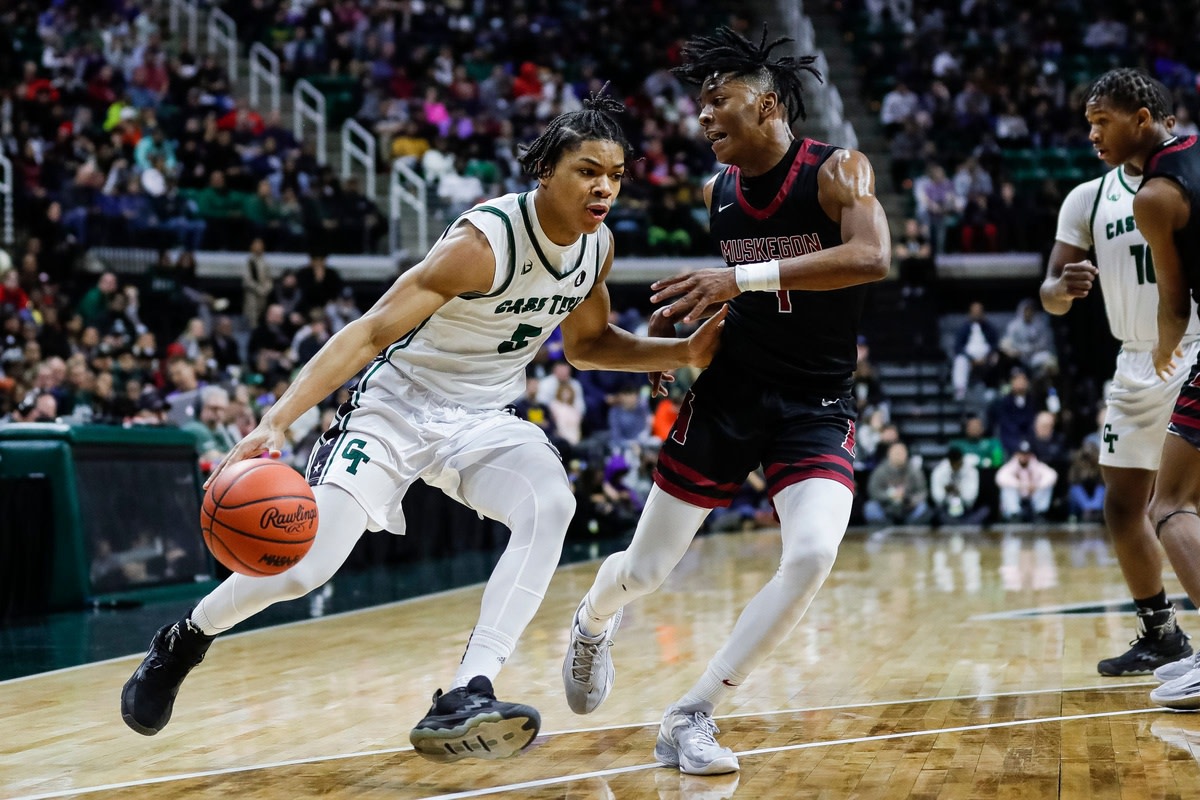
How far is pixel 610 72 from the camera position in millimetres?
21016

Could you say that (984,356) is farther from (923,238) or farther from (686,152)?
(686,152)

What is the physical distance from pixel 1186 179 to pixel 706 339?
71.1 inches

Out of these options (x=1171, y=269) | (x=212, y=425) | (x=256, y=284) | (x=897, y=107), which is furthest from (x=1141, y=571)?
(x=897, y=107)

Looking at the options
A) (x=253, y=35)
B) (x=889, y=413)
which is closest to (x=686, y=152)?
(x=889, y=413)

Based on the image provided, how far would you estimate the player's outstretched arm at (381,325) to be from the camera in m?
4.04

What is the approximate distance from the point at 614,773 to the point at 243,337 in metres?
12.3

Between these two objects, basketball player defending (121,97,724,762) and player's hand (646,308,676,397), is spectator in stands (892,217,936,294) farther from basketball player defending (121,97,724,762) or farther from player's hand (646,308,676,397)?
basketball player defending (121,97,724,762)

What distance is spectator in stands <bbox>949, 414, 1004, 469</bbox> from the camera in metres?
15.5

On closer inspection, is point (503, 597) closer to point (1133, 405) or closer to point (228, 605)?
point (228, 605)

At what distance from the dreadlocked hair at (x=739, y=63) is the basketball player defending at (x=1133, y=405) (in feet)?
4.89

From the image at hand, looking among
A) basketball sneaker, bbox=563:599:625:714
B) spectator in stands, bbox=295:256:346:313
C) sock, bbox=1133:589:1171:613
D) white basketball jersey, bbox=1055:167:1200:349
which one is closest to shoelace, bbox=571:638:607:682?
basketball sneaker, bbox=563:599:625:714

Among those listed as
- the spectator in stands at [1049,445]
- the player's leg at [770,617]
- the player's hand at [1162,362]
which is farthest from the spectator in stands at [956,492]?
the player's leg at [770,617]

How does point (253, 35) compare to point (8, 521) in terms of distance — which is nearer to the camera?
point (8, 521)

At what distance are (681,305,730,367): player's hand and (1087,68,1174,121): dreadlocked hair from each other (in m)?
1.73
